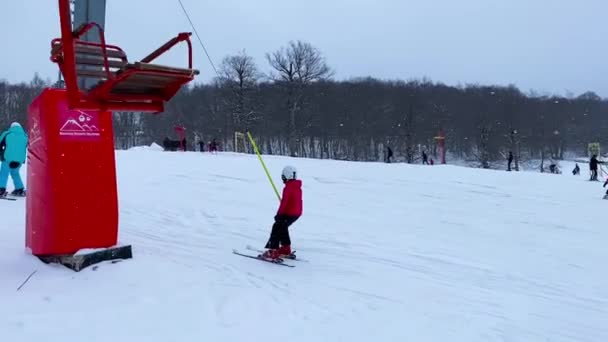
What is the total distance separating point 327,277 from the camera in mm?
7625

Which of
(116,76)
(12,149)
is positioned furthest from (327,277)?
(12,149)

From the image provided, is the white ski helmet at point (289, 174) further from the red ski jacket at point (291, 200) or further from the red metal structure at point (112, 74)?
the red metal structure at point (112, 74)

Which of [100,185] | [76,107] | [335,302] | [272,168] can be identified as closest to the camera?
Answer: [76,107]

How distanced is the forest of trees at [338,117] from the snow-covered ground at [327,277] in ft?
176

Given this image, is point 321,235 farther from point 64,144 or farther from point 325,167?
point 325,167

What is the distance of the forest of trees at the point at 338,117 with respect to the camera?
224 feet

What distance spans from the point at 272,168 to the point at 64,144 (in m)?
17.3

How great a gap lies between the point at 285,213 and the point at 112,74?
12.5 ft

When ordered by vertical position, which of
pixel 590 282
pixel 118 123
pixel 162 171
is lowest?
pixel 590 282

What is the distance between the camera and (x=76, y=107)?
18.3 feet

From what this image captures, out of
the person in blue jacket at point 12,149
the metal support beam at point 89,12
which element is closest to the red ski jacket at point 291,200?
the metal support beam at point 89,12

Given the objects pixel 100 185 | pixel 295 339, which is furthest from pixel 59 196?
pixel 295 339

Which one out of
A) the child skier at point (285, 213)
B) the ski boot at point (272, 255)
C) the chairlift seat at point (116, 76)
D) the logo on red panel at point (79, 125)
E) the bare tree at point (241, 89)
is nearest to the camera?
the chairlift seat at point (116, 76)

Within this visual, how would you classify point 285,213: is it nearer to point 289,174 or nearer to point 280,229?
point 280,229
